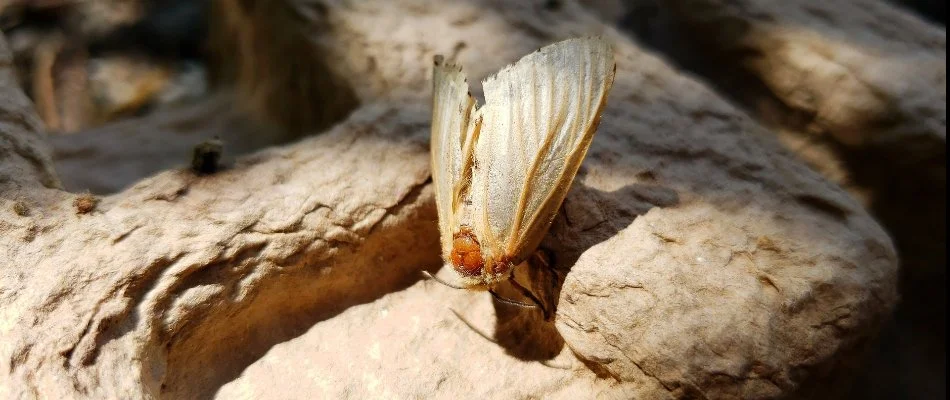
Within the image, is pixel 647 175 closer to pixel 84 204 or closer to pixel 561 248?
pixel 561 248

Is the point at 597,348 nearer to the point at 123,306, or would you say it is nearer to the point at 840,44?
the point at 123,306

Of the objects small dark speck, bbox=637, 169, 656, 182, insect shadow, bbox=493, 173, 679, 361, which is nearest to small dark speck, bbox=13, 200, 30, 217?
insect shadow, bbox=493, 173, 679, 361

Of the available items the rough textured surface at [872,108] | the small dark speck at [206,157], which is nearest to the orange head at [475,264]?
the small dark speck at [206,157]

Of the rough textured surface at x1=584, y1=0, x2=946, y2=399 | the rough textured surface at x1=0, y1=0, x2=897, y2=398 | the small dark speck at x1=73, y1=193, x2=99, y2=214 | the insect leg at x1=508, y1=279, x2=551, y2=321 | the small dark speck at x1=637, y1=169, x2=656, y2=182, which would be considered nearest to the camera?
the rough textured surface at x1=0, y1=0, x2=897, y2=398

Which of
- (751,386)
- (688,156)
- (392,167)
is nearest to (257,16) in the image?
(392,167)

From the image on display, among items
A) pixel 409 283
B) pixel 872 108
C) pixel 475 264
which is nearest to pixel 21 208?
pixel 409 283

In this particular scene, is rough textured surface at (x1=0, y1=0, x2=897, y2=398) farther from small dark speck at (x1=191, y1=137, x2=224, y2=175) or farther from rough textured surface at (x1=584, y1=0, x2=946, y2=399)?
rough textured surface at (x1=584, y1=0, x2=946, y2=399)

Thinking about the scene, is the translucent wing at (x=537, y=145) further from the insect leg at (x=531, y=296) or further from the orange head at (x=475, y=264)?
the insect leg at (x=531, y=296)
